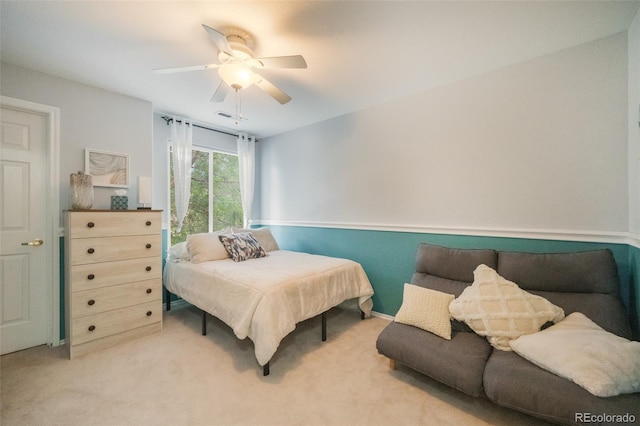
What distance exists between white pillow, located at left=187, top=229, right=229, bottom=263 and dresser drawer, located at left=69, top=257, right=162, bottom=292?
353mm

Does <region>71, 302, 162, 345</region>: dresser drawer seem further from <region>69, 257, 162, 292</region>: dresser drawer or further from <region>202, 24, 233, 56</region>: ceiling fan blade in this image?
<region>202, 24, 233, 56</region>: ceiling fan blade

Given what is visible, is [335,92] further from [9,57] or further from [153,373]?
[153,373]

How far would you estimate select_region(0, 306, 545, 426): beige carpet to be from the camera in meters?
1.53

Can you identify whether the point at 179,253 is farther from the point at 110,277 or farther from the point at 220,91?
the point at 220,91

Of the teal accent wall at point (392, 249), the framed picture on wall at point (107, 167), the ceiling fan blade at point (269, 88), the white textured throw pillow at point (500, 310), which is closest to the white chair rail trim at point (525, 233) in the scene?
the teal accent wall at point (392, 249)

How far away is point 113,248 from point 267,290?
1634mm

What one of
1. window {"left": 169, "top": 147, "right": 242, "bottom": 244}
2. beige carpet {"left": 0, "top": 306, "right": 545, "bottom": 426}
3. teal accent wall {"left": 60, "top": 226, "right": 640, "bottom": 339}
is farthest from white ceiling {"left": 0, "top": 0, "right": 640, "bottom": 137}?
beige carpet {"left": 0, "top": 306, "right": 545, "bottom": 426}

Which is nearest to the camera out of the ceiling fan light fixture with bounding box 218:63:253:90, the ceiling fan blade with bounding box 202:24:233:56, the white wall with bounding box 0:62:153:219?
the ceiling fan blade with bounding box 202:24:233:56

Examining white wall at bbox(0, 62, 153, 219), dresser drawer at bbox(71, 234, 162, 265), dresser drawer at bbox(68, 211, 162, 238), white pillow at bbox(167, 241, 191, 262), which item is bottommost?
white pillow at bbox(167, 241, 191, 262)

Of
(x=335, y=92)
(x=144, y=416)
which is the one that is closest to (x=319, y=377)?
(x=144, y=416)

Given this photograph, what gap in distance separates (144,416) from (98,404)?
39 centimetres

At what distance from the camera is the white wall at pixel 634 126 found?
1676 mm

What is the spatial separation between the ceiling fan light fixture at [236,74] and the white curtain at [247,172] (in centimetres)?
238

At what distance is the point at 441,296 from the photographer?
2.01 meters
